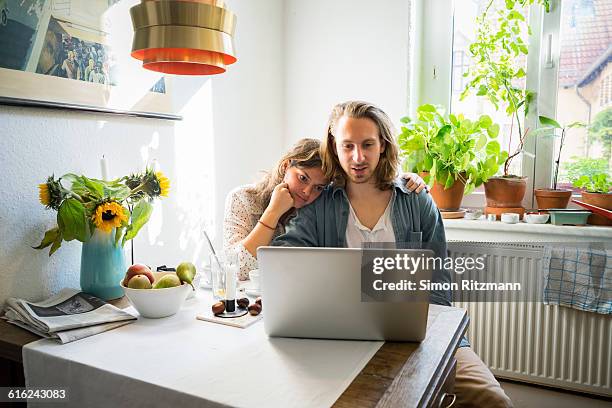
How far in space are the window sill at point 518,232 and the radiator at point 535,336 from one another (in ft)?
0.12

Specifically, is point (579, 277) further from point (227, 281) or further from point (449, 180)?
point (227, 281)

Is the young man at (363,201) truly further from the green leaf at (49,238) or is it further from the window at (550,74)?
the window at (550,74)

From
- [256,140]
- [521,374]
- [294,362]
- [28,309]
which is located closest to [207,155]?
[256,140]

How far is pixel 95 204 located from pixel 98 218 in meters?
0.05

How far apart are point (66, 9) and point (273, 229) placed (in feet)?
3.16

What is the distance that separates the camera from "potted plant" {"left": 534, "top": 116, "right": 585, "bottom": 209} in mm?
2297

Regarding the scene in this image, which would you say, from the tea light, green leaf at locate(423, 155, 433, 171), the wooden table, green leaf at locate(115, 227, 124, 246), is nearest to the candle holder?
green leaf at locate(115, 227, 124, 246)

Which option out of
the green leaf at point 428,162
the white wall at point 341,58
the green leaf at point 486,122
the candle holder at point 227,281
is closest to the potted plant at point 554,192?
the green leaf at point 486,122

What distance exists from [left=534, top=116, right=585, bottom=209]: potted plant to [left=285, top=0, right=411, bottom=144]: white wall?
0.68 meters

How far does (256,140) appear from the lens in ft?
8.33

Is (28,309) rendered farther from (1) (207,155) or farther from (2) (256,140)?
(2) (256,140)

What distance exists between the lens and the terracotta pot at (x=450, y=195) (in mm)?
2367

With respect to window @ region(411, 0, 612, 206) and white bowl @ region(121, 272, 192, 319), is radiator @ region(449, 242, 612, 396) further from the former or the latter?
white bowl @ region(121, 272, 192, 319)

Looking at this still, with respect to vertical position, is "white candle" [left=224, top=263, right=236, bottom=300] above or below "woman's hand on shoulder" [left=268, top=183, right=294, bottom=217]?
below
